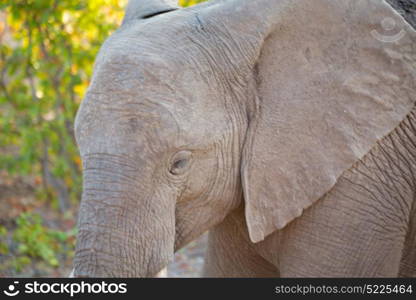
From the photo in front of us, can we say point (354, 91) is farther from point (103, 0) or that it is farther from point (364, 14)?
point (103, 0)

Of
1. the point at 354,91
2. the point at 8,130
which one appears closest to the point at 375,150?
the point at 354,91

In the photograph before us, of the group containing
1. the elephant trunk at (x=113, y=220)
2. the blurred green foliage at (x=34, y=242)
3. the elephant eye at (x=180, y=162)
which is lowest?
the blurred green foliage at (x=34, y=242)

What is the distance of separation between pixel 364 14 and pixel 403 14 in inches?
13.0

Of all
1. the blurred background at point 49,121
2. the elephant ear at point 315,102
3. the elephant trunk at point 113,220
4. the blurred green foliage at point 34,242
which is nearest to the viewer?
the elephant trunk at point 113,220

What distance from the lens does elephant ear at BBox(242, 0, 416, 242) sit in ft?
10.4

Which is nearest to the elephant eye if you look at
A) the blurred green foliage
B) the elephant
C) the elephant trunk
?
the elephant

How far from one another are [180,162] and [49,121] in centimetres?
430

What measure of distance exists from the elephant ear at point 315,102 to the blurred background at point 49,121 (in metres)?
3.04

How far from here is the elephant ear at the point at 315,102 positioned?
3.17 metres

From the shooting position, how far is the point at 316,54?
3.21 m

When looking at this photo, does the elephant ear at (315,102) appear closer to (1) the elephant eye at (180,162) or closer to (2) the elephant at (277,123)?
(2) the elephant at (277,123)

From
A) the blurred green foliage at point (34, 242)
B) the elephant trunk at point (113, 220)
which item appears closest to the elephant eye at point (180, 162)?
the elephant trunk at point (113, 220)

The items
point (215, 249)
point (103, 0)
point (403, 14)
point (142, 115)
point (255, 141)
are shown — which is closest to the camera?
point (142, 115)

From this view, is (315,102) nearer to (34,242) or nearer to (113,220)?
(113,220)
